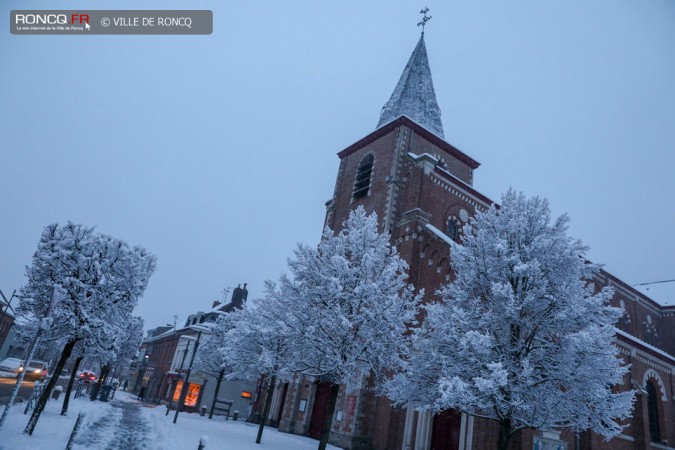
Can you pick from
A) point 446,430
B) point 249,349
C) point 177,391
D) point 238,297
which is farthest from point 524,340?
point 238,297

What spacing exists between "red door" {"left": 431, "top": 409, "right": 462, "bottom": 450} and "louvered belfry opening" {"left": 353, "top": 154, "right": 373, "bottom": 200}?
15.3 metres

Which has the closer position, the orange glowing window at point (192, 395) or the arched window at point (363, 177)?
the arched window at point (363, 177)

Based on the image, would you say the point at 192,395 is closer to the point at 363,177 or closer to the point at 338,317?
the point at 363,177

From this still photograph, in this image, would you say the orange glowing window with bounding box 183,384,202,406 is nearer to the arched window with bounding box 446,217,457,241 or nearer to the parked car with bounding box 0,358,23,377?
the parked car with bounding box 0,358,23,377

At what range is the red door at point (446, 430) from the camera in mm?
17438

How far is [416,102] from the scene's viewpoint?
31281 millimetres

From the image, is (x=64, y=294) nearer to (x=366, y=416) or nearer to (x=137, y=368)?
(x=366, y=416)

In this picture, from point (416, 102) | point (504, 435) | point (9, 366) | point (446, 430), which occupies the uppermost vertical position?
point (416, 102)

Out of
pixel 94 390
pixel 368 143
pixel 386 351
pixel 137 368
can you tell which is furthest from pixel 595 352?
pixel 137 368

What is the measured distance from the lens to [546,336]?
12406mm

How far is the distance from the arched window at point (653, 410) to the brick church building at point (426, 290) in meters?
0.05

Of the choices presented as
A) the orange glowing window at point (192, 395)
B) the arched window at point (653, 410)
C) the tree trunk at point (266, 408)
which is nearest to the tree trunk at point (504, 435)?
the tree trunk at point (266, 408)

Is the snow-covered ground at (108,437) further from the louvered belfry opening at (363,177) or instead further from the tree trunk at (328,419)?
the louvered belfry opening at (363,177)

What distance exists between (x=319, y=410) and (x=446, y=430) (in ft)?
29.8
